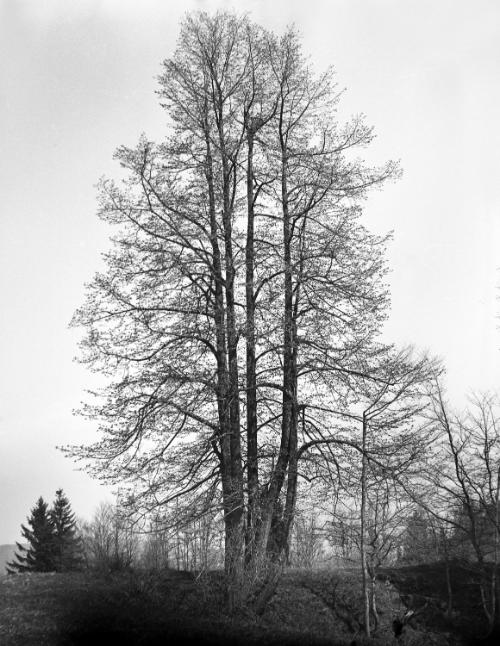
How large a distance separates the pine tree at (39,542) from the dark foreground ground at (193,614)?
17070 mm

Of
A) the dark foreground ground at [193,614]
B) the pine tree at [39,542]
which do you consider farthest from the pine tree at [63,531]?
the dark foreground ground at [193,614]

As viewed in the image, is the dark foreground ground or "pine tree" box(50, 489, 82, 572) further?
"pine tree" box(50, 489, 82, 572)

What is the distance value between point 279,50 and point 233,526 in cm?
1163

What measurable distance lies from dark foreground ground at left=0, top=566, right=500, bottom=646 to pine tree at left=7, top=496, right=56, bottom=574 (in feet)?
56.0

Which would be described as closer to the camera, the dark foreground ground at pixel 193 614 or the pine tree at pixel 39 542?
the dark foreground ground at pixel 193 614

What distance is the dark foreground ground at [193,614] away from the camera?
9250 mm

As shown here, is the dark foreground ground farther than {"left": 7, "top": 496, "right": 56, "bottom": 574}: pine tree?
No

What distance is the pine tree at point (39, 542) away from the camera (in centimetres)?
2919

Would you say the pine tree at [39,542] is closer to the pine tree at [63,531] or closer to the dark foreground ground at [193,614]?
the pine tree at [63,531]

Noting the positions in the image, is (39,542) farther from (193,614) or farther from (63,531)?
(193,614)

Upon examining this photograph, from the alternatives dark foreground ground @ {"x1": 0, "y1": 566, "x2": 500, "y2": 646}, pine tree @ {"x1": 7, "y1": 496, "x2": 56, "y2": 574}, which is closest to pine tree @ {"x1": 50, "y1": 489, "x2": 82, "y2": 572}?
pine tree @ {"x1": 7, "y1": 496, "x2": 56, "y2": 574}

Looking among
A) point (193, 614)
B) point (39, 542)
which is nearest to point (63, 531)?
point (39, 542)

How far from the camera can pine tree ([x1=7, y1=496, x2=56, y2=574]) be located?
29.2 meters

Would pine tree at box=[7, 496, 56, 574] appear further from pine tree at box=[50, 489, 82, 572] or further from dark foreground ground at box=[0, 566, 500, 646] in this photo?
dark foreground ground at box=[0, 566, 500, 646]
